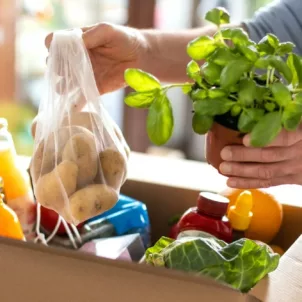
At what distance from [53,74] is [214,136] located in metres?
0.23

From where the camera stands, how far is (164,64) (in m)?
1.09

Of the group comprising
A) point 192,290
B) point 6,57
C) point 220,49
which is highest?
point 220,49

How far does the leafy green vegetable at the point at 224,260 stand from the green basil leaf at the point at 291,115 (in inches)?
5.4

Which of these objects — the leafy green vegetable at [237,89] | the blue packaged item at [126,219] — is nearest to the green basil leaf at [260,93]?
the leafy green vegetable at [237,89]

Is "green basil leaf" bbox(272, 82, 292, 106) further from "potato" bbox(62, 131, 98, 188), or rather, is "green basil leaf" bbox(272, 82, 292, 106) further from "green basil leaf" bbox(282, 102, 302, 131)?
"potato" bbox(62, 131, 98, 188)

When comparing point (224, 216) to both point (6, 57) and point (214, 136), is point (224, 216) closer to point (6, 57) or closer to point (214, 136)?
point (214, 136)

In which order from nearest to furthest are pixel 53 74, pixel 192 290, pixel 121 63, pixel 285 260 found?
pixel 192 290
pixel 285 260
pixel 53 74
pixel 121 63

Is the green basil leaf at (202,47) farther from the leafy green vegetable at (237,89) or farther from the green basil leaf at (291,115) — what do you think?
the green basil leaf at (291,115)

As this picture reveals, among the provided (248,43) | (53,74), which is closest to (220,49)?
(248,43)

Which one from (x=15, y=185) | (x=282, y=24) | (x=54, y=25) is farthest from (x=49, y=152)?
(x=54, y=25)

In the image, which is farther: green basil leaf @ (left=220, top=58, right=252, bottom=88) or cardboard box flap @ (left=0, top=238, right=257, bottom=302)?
green basil leaf @ (left=220, top=58, right=252, bottom=88)

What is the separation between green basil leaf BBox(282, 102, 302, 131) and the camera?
704 millimetres

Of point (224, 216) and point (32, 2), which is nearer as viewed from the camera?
point (224, 216)

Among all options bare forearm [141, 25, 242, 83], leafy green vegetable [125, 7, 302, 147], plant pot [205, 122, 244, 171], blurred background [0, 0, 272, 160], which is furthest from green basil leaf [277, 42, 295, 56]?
blurred background [0, 0, 272, 160]
